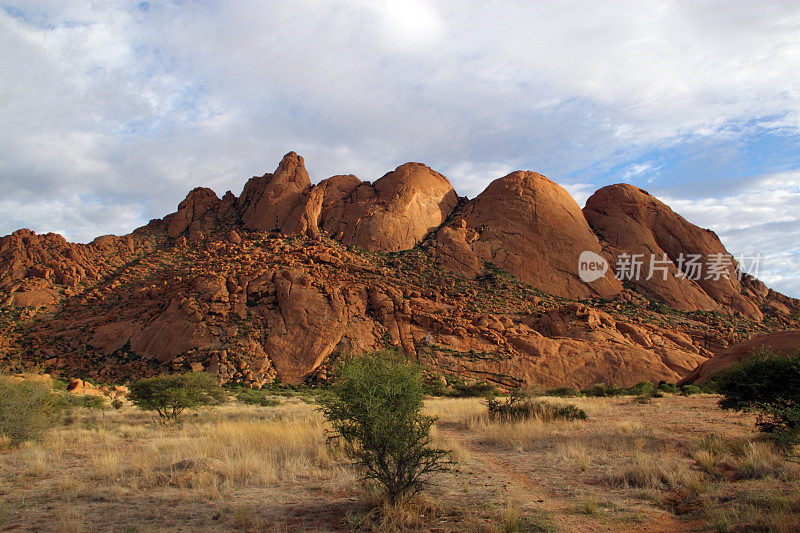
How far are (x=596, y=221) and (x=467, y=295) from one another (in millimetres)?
28410

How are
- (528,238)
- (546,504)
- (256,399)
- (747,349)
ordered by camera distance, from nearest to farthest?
(546,504)
(256,399)
(747,349)
(528,238)

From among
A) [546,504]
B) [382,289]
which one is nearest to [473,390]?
[382,289]

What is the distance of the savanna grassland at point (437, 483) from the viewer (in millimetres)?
6051

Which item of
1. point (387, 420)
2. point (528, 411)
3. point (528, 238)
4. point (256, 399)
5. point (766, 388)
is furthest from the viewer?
point (528, 238)

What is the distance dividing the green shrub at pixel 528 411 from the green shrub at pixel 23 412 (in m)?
14.7

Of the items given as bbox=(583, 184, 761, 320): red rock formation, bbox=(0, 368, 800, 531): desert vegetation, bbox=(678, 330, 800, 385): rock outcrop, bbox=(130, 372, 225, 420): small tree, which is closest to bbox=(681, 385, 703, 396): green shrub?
bbox=(678, 330, 800, 385): rock outcrop

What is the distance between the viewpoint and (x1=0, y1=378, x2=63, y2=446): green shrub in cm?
1204

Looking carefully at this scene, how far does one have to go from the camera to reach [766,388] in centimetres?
1211

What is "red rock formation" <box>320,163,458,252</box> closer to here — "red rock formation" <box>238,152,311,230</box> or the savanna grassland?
"red rock formation" <box>238,152,311,230</box>

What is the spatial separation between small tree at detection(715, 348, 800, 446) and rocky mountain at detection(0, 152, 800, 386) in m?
22.6

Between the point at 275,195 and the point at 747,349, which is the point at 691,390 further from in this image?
the point at 275,195

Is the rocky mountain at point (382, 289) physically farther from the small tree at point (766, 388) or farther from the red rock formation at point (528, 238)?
the small tree at point (766, 388)

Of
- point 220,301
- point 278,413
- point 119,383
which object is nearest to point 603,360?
point 278,413

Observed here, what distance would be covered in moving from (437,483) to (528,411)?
30.9 ft
